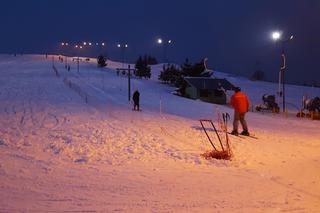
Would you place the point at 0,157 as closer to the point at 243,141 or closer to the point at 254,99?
the point at 243,141

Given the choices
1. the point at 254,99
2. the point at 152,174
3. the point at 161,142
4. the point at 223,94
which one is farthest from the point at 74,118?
the point at 254,99

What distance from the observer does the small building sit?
49.1 metres

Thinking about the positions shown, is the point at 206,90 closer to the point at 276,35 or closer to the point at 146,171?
the point at 276,35

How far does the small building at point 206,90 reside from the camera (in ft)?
161

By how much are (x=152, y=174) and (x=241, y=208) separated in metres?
2.75

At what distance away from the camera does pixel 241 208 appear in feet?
24.1

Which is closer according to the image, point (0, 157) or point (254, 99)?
point (0, 157)

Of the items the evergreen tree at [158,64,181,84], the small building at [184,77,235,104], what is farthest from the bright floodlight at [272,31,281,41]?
the evergreen tree at [158,64,181,84]

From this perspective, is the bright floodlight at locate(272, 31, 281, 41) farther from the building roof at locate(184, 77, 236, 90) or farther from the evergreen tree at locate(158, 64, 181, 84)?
the evergreen tree at locate(158, 64, 181, 84)

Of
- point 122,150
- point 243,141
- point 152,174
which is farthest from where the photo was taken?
point 243,141

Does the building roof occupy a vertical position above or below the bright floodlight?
below

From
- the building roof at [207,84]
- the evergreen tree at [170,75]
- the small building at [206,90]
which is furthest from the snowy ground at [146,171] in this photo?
the evergreen tree at [170,75]

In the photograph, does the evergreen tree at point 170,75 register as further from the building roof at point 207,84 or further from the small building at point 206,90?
the small building at point 206,90

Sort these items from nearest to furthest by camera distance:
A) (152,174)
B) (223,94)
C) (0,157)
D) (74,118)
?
(152,174) < (0,157) < (74,118) < (223,94)
